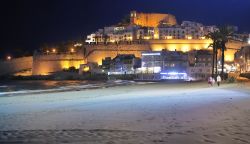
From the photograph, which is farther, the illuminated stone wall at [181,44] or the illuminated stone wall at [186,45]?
the illuminated stone wall at [181,44]

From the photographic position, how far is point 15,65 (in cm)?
7731

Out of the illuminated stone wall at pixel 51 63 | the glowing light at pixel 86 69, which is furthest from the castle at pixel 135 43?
the glowing light at pixel 86 69

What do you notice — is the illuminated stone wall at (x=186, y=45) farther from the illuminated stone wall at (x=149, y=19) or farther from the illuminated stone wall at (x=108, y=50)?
the illuminated stone wall at (x=149, y=19)

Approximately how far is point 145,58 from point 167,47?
19626 mm

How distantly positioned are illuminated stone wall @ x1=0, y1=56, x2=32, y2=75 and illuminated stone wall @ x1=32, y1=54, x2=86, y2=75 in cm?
283

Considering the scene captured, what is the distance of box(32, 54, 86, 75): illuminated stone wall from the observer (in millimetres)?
76125

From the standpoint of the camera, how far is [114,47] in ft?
260

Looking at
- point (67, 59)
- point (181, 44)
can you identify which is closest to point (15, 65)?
point (67, 59)

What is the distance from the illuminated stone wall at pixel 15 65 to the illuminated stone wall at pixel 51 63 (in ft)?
9.30

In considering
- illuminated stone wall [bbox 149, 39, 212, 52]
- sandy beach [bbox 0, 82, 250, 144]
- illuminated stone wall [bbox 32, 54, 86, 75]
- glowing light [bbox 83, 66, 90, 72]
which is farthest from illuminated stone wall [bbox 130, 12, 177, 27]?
sandy beach [bbox 0, 82, 250, 144]

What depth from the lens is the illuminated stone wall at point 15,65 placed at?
75.8 metres

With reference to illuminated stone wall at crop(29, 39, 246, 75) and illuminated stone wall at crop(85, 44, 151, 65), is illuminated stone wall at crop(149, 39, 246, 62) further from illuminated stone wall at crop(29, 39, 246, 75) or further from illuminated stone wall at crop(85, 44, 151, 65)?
Answer: illuminated stone wall at crop(85, 44, 151, 65)

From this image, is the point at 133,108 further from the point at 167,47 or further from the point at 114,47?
the point at 167,47

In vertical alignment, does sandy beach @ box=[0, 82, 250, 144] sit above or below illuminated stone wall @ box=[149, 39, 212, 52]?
below
